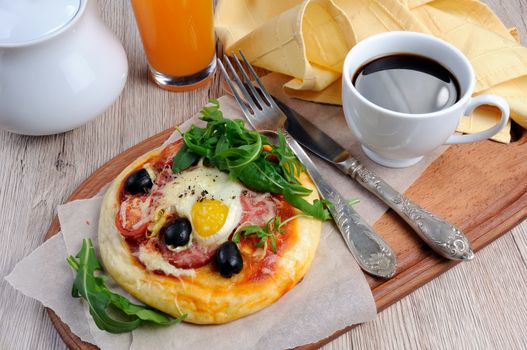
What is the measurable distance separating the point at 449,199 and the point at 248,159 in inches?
24.8

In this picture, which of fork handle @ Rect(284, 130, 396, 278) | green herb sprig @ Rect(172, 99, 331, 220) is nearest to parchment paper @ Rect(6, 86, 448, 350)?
fork handle @ Rect(284, 130, 396, 278)

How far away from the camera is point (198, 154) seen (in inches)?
64.7

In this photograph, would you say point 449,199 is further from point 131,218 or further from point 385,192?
point 131,218

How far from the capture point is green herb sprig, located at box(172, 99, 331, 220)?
1.54 meters

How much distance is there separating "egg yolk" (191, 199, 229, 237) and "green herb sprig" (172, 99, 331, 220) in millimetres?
122

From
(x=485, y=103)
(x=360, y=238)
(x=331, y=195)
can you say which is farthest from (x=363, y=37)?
(x=360, y=238)

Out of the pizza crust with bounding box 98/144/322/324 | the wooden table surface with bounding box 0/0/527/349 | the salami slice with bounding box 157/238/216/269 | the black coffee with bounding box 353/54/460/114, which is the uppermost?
the black coffee with bounding box 353/54/460/114

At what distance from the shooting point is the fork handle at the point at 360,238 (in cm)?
153

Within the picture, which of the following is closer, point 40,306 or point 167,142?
point 40,306

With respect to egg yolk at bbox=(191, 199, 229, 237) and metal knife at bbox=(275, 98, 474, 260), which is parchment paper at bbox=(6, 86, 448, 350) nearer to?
metal knife at bbox=(275, 98, 474, 260)

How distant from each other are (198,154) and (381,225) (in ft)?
1.85

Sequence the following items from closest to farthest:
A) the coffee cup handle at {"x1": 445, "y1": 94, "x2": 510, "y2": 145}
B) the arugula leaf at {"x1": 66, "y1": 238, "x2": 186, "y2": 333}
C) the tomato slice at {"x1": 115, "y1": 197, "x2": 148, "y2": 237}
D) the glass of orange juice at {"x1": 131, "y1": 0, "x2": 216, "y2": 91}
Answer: the arugula leaf at {"x1": 66, "y1": 238, "x2": 186, "y2": 333} < the tomato slice at {"x1": 115, "y1": 197, "x2": 148, "y2": 237} < the coffee cup handle at {"x1": 445, "y1": 94, "x2": 510, "y2": 145} < the glass of orange juice at {"x1": 131, "y1": 0, "x2": 216, "y2": 91}

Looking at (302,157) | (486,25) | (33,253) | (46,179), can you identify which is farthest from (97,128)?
(486,25)

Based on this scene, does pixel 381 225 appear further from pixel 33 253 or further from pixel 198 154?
pixel 33 253
